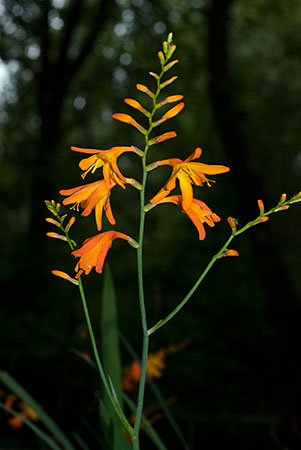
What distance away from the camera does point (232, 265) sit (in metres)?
4.91

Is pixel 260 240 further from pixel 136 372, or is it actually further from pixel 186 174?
pixel 186 174

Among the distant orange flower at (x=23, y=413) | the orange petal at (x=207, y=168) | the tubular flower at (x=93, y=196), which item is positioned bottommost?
the distant orange flower at (x=23, y=413)

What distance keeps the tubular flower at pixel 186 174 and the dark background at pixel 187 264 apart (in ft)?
2.56

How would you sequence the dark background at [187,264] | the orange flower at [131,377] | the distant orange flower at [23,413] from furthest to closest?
the dark background at [187,264] < the orange flower at [131,377] < the distant orange flower at [23,413]

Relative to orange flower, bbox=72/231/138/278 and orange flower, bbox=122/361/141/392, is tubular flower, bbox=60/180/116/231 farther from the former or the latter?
orange flower, bbox=122/361/141/392

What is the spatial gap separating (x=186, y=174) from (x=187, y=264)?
143 inches

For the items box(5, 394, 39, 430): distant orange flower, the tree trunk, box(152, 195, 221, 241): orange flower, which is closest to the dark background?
the tree trunk

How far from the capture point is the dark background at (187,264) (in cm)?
326

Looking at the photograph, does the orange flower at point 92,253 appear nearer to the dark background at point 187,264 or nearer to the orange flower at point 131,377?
the dark background at point 187,264

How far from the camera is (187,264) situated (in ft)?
14.5

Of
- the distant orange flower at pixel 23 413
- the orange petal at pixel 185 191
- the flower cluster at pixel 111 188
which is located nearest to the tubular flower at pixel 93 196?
the flower cluster at pixel 111 188

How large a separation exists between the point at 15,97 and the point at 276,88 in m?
6.06

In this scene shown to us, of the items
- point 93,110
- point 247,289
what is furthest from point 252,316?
point 93,110

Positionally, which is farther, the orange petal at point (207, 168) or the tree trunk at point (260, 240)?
the tree trunk at point (260, 240)
